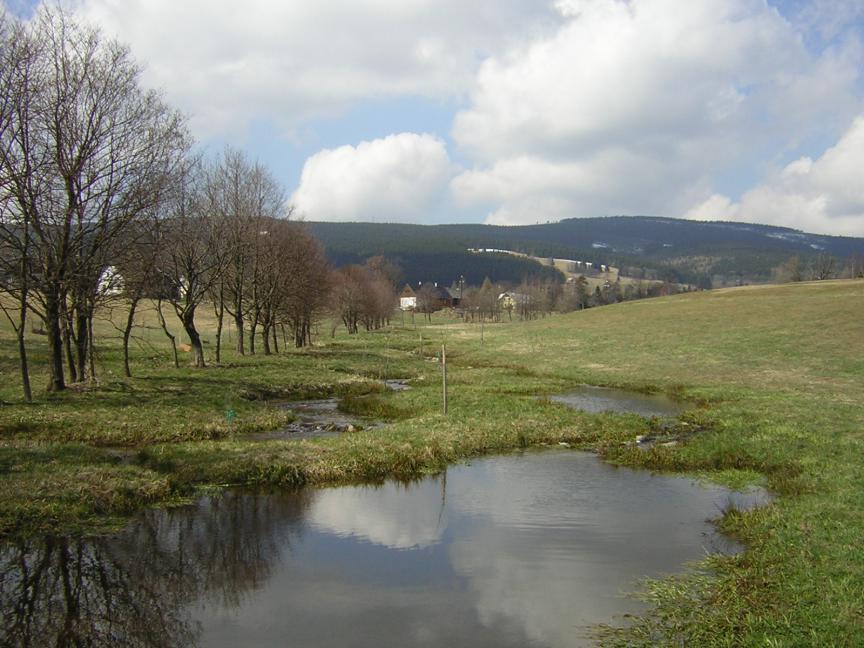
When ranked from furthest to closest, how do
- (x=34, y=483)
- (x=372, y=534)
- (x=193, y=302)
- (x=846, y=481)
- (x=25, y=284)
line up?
1. (x=193, y=302)
2. (x=25, y=284)
3. (x=846, y=481)
4. (x=34, y=483)
5. (x=372, y=534)

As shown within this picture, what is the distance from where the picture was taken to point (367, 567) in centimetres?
1054

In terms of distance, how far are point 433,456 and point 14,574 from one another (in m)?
10.1

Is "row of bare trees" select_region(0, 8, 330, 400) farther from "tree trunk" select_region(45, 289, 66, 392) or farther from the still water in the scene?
the still water

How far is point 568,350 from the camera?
174 ft

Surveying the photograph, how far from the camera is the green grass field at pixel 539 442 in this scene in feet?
29.7

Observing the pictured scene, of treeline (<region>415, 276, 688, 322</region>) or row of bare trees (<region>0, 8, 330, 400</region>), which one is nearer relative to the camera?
row of bare trees (<region>0, 8, 330, 400</region>)

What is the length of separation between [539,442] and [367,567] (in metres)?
10.6

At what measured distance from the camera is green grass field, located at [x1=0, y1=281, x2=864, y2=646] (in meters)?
9.05

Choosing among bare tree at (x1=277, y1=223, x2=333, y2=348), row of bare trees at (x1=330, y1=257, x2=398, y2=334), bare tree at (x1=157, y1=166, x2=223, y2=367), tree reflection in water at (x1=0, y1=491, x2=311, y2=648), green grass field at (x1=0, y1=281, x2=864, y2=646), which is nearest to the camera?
tree reflection in water at (x1=0, y1=491, x2=311, y2=648)

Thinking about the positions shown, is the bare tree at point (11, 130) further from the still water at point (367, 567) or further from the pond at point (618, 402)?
the pond at point (618, 402)

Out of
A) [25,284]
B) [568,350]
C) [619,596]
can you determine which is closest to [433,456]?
[619,596]

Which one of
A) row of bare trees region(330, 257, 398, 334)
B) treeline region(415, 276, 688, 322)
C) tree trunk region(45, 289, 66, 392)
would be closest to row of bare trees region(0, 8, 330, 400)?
tree trunk region(45, 289, 66, 392)

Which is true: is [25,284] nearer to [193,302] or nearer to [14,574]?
[14,574]

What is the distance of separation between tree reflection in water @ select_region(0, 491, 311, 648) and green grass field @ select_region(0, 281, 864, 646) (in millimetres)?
1241
